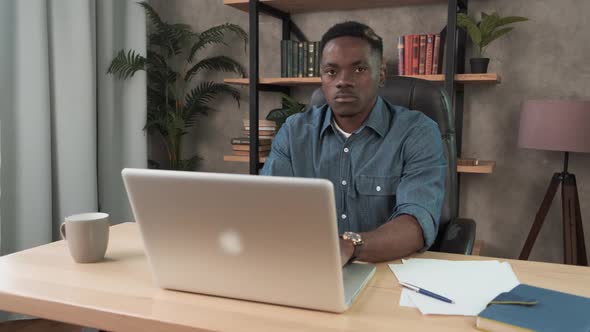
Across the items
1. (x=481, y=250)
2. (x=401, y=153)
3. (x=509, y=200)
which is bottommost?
(x=481, y=250)

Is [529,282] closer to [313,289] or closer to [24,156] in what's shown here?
[313,289]

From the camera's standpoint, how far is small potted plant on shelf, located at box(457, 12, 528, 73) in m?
2.25

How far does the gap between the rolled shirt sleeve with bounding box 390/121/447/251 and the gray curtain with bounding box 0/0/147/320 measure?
174 centimetres

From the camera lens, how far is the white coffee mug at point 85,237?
3.03ft

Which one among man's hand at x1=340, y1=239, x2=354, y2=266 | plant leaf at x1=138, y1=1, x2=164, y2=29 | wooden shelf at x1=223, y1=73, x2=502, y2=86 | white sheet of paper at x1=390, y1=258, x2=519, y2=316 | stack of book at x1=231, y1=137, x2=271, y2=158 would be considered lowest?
white sheet of paper at x1=390, y1=258, x2=519, y2=316

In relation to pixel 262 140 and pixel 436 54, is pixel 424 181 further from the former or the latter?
pixel 262 140

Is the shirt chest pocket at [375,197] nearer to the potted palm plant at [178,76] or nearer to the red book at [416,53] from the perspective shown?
the red book at [416,53]

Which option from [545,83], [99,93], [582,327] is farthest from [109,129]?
[582,327]

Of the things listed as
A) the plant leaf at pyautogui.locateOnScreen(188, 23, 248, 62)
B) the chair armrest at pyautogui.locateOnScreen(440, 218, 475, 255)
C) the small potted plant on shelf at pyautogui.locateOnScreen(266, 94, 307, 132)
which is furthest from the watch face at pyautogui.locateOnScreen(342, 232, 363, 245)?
the plant leaf at pyautogui.locateOnScreen(188, 23, 248, 62)

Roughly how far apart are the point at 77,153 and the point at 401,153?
1.76m

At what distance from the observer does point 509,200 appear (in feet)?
8.79

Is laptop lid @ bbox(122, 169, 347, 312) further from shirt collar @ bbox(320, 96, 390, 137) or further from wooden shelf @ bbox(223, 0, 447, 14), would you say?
wooden shelf @ bbox(223, 0, 447, 14)

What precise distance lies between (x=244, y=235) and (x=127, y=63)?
2271 mm

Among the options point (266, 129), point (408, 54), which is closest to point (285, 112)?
point (266, 129)
